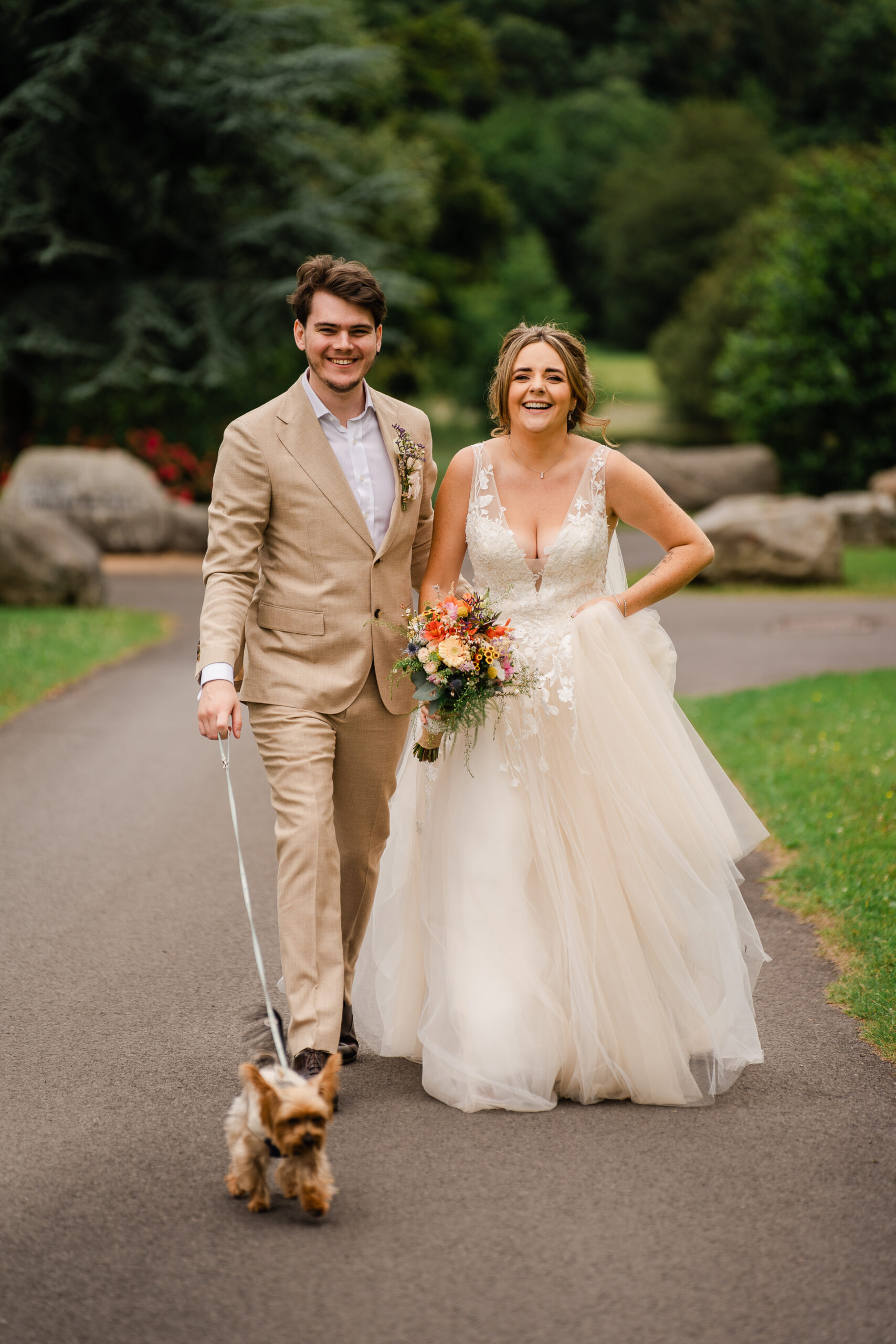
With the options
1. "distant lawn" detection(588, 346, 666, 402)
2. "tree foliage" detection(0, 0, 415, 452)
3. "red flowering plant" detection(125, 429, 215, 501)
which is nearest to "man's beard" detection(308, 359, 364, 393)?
"tree foliage" detection(0, 0, 415, 452)

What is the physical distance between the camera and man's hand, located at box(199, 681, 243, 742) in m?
4.01

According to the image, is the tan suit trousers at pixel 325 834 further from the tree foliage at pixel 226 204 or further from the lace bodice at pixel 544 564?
the tree foliage at pixel 226 204

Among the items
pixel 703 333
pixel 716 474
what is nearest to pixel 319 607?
pixel 716 474

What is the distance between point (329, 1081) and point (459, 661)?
1.32m

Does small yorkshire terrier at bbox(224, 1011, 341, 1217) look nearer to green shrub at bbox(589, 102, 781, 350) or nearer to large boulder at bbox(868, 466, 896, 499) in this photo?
large boulder at bbox(868, 466, 896, 499)

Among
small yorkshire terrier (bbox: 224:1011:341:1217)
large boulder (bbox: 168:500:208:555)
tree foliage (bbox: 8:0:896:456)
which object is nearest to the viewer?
small yorkshire terrier (bbox: 224:1011:341:1217)

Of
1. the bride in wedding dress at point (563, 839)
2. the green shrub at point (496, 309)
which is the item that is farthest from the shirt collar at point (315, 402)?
the green shrub at point (496, 309)

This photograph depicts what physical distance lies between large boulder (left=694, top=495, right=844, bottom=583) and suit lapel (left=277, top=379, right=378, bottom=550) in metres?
13.7

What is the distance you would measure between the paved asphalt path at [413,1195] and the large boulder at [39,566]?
1064 cm

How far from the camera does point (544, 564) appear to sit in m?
4.71

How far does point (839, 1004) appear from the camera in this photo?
200 inches

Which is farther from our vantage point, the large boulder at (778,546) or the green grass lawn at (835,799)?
the large boulder at (778,546)

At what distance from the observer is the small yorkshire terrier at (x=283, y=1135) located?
11.0 feet

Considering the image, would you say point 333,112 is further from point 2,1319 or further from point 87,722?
point 2,1319
